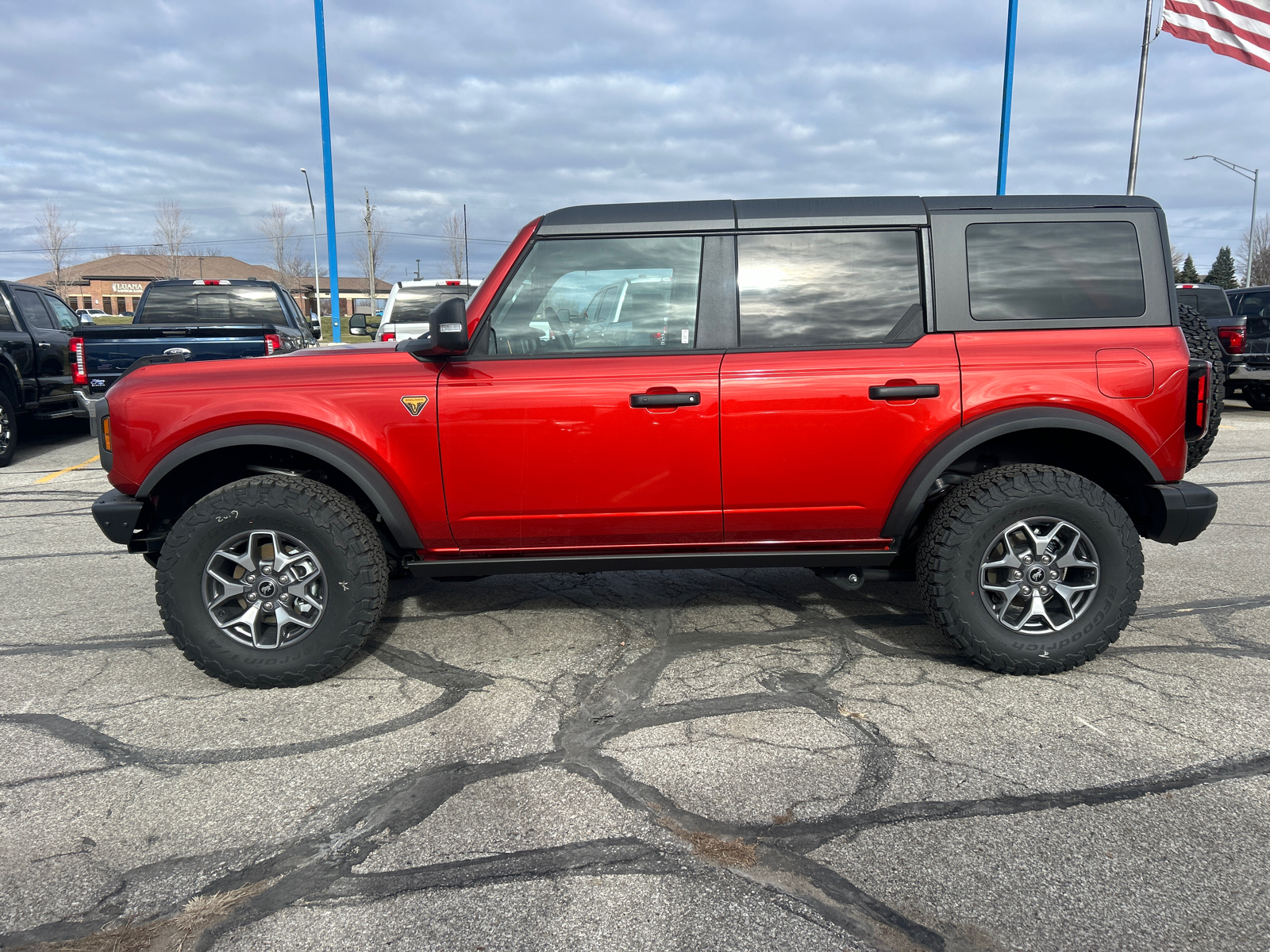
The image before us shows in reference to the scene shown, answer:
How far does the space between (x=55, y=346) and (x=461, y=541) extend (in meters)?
9.35

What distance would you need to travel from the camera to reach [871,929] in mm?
2213

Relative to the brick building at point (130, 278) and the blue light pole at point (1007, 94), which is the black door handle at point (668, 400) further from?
the brick building at point (130, 278)

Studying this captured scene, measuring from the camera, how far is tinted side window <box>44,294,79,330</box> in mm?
11518

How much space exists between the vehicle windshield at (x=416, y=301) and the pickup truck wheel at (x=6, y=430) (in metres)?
4.26

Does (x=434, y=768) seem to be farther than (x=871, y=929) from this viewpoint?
Yes

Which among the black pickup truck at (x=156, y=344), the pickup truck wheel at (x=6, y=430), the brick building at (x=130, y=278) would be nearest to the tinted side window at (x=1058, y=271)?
the black pickup truck at (x=156, y=344)

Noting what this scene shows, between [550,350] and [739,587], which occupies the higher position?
[550,350]

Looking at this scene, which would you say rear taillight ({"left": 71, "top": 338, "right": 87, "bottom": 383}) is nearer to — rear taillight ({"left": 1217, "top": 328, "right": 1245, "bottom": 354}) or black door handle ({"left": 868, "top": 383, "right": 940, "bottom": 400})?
black door handle ({"left": 868, "top": 383, "right": 940, "bottom": 400})

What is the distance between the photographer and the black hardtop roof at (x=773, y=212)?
3799 mm

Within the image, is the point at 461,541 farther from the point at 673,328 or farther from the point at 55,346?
the point at 55,346

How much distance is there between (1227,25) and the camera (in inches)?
528

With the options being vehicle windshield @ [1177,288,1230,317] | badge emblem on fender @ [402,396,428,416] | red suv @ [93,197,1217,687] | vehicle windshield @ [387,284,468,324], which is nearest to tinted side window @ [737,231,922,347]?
red suv @ [93,197,1217,687]

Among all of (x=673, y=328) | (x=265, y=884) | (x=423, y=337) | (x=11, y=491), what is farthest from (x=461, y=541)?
(x=11, y=491)

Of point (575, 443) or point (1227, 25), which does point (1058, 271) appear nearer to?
point (575, 443)
